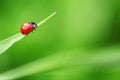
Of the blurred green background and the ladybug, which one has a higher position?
the blurred green background

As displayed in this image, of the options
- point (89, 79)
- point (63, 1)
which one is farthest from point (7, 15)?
point (89, 79)

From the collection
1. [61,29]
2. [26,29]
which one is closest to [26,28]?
[26,29]

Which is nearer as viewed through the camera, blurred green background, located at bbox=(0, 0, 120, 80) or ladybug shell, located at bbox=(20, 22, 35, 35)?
ladybug shell, located at bbox=(20, 22, 35, 35)

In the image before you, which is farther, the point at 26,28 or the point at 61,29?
the point at 61,29

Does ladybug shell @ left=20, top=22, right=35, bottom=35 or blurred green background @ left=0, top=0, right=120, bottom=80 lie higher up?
blurred green background @ left=0, top=0, right=120, bottom=80

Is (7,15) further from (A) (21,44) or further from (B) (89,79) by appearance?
(B) (89,79)

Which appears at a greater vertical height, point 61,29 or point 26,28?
point 61,29

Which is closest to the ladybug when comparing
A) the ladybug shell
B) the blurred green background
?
the ladybug shell

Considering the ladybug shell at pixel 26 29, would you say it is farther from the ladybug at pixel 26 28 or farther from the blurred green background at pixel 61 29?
the blurred green background at pixel 61 29

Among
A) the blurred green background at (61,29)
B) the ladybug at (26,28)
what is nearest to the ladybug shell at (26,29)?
the ladybug at (26,28)

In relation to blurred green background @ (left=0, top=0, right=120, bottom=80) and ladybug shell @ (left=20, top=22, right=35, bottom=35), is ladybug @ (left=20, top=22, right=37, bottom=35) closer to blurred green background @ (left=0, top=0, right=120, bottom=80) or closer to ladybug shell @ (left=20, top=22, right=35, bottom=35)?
ladybug shell @ (left=20, top=22, right=35, bottom=35)

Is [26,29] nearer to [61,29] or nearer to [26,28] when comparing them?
[26,28]
